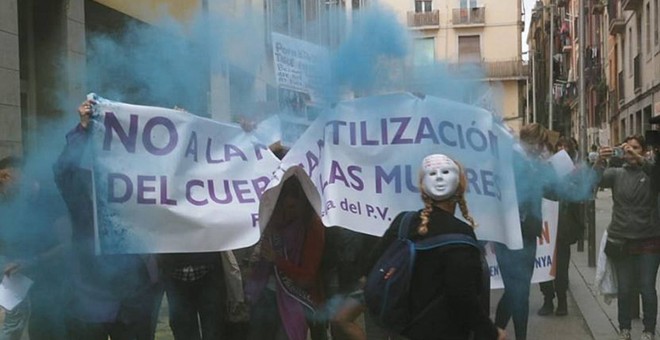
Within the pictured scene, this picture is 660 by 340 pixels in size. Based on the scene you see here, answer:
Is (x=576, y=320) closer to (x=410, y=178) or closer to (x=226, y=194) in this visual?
(x=410, y=178)

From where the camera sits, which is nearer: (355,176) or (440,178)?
(440,178)

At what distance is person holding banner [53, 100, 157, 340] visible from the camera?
15.9 ft

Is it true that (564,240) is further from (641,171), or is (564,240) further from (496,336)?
(496,336)

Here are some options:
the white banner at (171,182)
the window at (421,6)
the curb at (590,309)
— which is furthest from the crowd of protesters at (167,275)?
the curb at (590,309)

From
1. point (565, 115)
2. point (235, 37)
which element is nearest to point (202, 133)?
point (235, 37)

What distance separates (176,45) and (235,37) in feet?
1.50

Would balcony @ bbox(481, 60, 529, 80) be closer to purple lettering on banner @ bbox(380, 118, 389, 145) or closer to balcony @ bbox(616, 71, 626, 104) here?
purple lettering on banner @ bbox(380, 118, 389, 145)

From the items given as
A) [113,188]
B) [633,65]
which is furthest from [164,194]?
[633,65]

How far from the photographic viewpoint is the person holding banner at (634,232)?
6.91 metres

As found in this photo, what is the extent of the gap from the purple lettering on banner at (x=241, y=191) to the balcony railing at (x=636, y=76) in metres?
27.7

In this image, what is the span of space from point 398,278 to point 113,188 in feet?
6.24

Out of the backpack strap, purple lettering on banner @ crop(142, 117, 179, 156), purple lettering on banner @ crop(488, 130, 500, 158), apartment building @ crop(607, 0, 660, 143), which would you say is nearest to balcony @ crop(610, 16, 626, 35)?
apartment building @ crop(607, 0, 660, 143)

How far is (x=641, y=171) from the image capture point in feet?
22.9

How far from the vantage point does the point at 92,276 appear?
16.4ft
